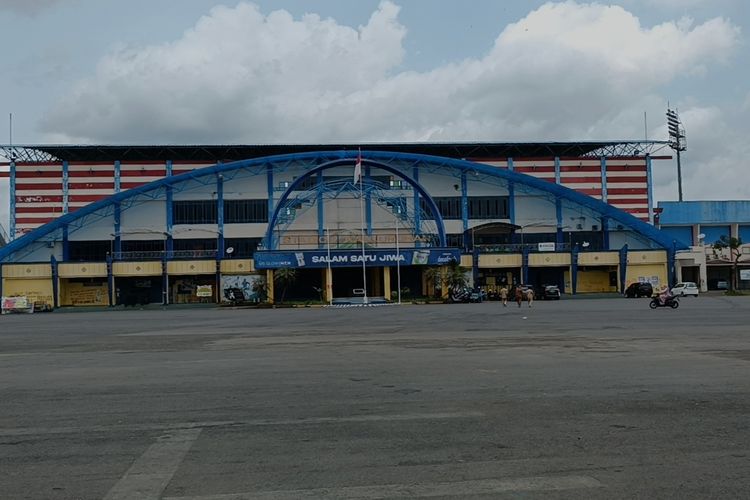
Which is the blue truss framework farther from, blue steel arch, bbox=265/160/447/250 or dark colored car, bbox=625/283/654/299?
dark colored car, bbox=625/283/654/299

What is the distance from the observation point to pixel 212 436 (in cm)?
816

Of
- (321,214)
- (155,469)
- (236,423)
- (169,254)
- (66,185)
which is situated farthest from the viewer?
(66,185)

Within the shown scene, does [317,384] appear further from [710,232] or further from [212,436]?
[710,232]

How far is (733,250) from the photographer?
255 feet

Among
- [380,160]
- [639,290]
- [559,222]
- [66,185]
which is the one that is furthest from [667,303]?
[66,185]

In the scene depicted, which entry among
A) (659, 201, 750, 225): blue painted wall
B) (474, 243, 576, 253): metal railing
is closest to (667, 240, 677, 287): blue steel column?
(474, 243, 576, 253): metal railing

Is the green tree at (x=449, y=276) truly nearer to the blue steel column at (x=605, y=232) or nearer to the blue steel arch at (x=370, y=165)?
the blue steel arch at (x=370, y=165)

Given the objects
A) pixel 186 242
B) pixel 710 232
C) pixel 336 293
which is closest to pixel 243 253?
pixel 186 242

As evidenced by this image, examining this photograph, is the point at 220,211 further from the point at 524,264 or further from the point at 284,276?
the point at 524,264

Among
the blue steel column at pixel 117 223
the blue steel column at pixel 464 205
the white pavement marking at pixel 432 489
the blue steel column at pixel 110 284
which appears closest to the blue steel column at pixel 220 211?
the blue steel column at pixel 117 223

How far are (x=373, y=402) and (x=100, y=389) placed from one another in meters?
5.03

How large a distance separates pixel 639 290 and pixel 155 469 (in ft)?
208

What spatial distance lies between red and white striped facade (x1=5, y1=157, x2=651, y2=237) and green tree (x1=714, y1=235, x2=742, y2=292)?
30.7 ft

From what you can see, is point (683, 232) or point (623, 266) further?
point (683, 232)
